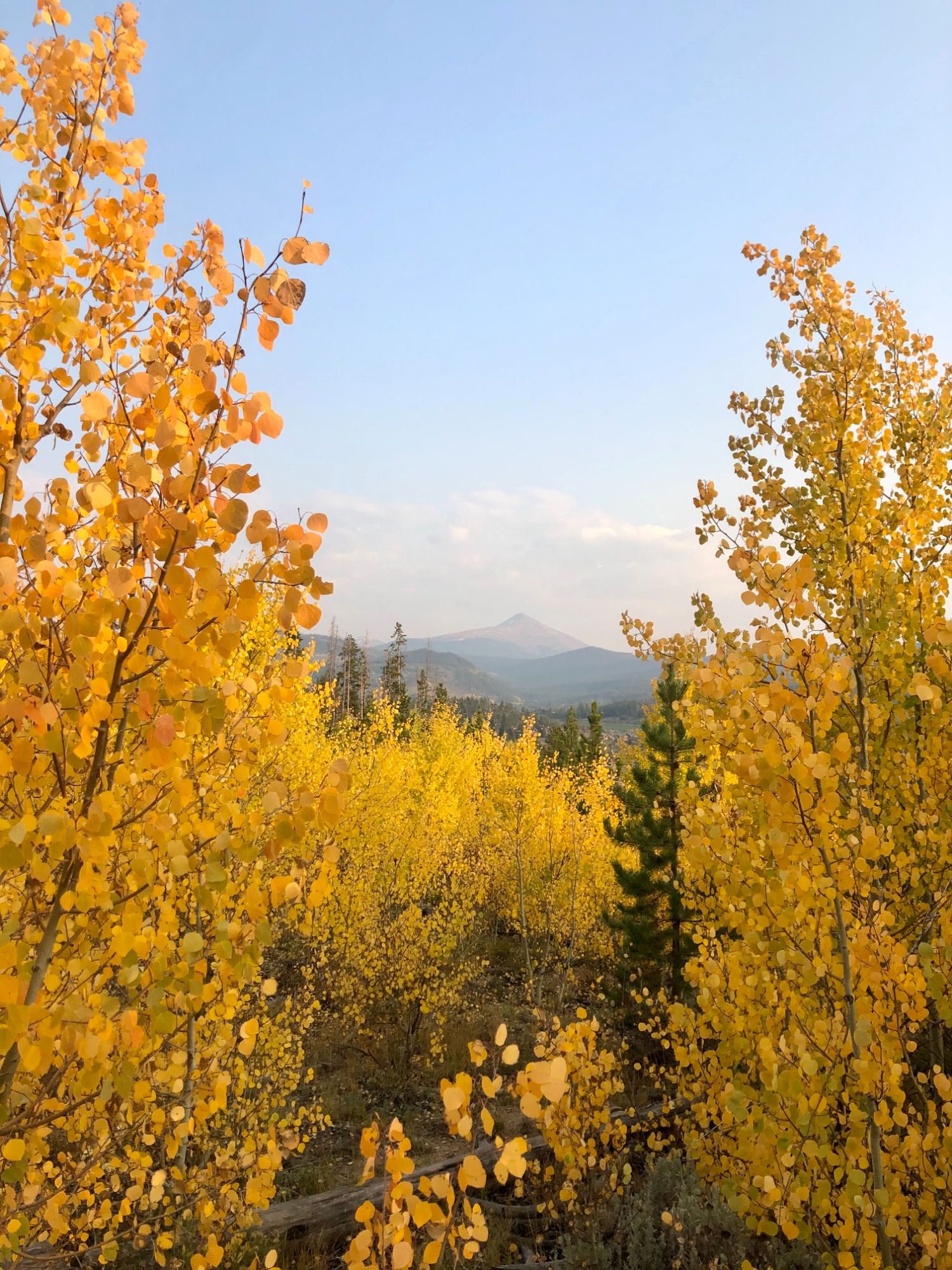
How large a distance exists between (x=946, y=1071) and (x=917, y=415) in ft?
15.2

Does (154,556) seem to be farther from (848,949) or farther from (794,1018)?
(794,1018)

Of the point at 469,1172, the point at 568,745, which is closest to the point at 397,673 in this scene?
the point at 568,745

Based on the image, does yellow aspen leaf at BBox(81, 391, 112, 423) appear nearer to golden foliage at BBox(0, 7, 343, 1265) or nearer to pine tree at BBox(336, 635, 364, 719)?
golden foliage at BBox(0, 7, 343, 1265)

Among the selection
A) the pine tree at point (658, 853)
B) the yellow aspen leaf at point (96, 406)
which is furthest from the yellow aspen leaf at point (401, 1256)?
the pine tree at point (658, 853)

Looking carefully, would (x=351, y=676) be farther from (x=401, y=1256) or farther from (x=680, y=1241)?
(x=401, y=1256)

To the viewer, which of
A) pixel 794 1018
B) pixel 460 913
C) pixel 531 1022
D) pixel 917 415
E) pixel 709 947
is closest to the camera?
pixel 794 1018

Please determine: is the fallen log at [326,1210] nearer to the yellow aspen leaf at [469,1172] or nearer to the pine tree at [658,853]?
the pine tree at [658,853]

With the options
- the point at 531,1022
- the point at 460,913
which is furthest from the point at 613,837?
the point at 531,1022

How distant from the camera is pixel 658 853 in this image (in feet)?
27.2

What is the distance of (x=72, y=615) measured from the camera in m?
1.38

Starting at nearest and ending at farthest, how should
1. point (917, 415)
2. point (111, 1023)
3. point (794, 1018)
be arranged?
point (111, 1023) < point (794, 1018) < point (917, 415)

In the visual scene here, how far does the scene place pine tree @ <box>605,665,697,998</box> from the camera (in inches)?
323

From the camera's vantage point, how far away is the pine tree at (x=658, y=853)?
820 centimetres

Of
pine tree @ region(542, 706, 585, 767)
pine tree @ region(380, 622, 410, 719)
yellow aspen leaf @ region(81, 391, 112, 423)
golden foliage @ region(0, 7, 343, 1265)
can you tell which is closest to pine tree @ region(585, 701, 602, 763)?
pine tree @ region(542, 706, 585, 767)
